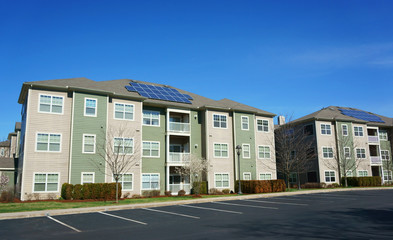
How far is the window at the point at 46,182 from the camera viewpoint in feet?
73.6

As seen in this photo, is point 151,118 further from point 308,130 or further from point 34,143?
point 308,130

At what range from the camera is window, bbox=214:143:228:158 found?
31.2 m

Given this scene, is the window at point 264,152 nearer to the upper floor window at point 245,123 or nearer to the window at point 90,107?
the upper floor window at point 245,123

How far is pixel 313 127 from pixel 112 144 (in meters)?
25.8

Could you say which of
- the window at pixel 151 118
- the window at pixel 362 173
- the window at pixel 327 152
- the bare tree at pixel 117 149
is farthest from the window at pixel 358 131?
the bare tree at pixel 117 149

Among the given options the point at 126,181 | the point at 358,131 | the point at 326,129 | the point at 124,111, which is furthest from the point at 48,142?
the point at 358,131

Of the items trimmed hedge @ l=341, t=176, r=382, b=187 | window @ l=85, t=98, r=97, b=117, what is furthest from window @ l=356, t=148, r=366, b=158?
window @ l=85, t=98, r=97, b=117

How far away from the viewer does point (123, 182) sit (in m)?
25.8

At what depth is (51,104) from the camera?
24.0 meters

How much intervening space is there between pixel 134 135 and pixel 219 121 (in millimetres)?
9521

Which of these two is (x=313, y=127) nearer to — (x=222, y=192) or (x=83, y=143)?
(x=222, y=192)

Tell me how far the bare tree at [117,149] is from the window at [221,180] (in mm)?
8505

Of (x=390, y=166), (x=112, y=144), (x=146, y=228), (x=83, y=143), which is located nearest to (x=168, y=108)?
(x=112, y=144)

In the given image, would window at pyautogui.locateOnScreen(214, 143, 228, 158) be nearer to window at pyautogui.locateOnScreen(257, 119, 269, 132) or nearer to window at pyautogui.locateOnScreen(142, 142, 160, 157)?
window at pyautogui.locateOnScreen(257, 119, 269, 132)
